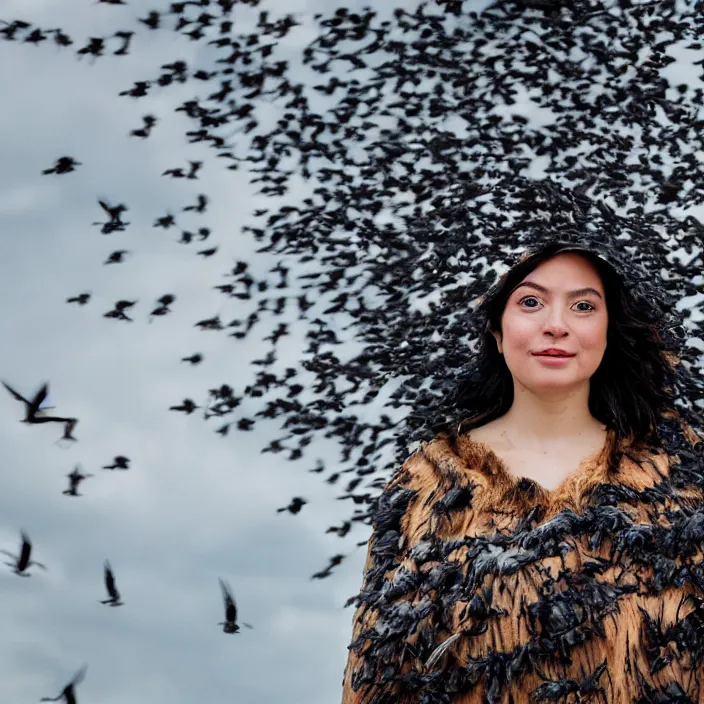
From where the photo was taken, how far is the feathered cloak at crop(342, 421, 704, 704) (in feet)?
8.27

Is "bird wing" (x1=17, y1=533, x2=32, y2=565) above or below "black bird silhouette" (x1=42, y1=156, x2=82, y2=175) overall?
below

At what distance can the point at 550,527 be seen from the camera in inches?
103

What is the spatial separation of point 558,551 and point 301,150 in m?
4.77

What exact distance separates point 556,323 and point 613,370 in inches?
14.8

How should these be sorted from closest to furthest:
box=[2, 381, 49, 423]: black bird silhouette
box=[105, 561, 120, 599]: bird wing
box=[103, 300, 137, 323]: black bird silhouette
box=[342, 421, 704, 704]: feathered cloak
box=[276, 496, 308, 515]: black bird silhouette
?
box=[342, 421, 704, 704]: feathered cloak < box=[2, 381, 49, 423]: black bird silhouette < box=[105, 561, 120, 599]: bird wing < box=[276, 496, 308, 515]: black bird silhouette < box=[103, 300, 137, 323]: black bird silhouette

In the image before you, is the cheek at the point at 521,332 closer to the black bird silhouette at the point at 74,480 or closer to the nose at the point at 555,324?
the nose at the point at 555,324

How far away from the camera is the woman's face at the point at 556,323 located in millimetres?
2768

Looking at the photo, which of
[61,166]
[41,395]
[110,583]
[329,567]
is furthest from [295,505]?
[61,166]

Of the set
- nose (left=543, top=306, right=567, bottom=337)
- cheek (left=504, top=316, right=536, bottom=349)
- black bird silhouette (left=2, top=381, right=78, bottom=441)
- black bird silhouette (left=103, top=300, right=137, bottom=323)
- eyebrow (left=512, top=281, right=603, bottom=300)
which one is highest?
eyebrow (left=512, top=281, right=603, bottom=300)

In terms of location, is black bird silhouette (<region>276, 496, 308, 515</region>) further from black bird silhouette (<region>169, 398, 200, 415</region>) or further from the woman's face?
the woman's face

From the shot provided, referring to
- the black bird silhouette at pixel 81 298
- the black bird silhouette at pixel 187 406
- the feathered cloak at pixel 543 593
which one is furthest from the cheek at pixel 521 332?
the black bird silhouette at pixel 81 298

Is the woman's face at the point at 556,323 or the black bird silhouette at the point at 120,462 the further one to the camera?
the black bird silhouette at the point at 120,462

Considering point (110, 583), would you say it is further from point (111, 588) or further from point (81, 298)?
point (81, 298)

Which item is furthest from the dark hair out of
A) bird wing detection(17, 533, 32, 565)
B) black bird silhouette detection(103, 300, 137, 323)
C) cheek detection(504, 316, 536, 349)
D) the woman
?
black bird silhouette detection(103, 300, 137, 323)
